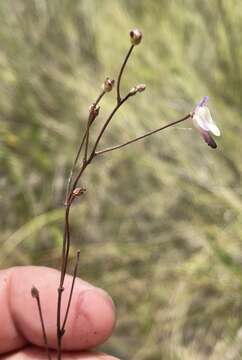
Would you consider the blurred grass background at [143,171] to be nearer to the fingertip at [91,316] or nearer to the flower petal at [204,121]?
the fingertip at [91,316]

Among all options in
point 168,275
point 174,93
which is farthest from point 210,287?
point 174,93

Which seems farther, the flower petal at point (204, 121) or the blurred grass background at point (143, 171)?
the blurred grass background at point (143, 171)

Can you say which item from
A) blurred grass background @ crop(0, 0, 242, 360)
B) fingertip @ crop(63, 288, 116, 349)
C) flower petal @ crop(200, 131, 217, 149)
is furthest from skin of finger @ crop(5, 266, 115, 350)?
blurred grass background @ crop(0, 0, 242, 360)

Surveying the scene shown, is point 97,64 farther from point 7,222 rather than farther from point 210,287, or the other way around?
point 210,287

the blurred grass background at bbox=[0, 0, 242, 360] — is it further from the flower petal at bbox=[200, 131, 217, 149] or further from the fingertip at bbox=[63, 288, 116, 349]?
the flower petal at bbox=[200, 131, 217, 149]

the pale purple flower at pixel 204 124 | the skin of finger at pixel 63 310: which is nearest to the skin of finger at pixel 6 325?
the skin of finger at pixel 63 310

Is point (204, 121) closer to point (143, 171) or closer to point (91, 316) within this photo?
point (91, 316)
